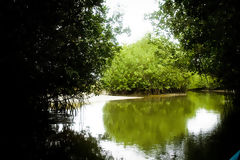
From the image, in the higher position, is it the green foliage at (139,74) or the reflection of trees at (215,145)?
the green foliage at (139,74)

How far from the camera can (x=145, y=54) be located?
35344 mm

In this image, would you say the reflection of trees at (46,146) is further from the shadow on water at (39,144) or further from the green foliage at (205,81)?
the green foliage at (205,81)

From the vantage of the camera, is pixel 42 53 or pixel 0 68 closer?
pixel 0 68

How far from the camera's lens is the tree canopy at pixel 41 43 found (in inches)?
172

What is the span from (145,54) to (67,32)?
30293 mm

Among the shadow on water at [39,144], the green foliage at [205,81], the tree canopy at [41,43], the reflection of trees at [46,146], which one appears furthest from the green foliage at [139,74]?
the shadow on water at [39,144]

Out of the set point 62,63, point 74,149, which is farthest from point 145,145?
point 62,63

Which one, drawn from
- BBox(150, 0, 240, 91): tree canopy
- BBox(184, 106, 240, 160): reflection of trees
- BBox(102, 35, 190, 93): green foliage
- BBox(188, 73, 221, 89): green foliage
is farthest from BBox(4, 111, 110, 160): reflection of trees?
BBox(102, 35, 190, 93): green foliage

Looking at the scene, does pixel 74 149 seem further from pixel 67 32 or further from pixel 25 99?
pixel 67 32

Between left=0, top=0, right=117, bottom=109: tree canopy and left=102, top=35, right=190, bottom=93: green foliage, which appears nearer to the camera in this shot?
left=0, top=0, right=117, bottom=109: tree canopy

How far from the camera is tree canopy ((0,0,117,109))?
4.38m

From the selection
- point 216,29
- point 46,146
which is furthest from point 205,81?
point 46,146

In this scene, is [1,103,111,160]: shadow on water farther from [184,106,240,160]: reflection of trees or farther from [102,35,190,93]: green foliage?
[102,35,190,93]: green foliage

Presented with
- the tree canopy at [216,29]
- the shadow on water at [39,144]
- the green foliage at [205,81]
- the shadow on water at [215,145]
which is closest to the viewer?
the tree canopy at [216,29]
